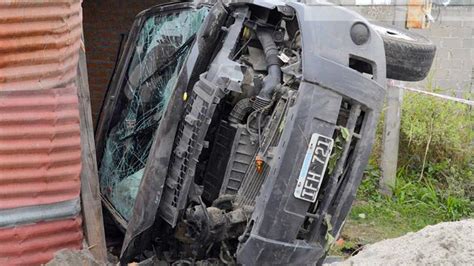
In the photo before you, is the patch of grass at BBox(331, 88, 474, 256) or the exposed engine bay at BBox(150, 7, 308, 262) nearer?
the exposed engine bay at BBox(150, 7, 308, 262)

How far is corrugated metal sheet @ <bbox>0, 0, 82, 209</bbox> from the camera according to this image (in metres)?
2.99

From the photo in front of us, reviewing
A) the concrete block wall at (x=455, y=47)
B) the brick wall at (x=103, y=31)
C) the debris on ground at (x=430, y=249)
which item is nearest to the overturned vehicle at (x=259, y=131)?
the debris on ground at (x=430, y=249)

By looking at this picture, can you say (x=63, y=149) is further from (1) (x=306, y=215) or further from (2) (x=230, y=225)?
(1) (x=306, y=215)

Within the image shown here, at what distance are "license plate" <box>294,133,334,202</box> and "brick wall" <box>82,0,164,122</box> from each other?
6.45 meters

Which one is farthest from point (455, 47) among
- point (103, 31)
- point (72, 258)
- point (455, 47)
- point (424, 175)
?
point (72, 258)

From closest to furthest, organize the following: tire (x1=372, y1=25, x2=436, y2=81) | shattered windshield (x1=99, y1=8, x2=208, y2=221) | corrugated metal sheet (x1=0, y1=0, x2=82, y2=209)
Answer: corrugated metal sheet (x1=0, y1=0, x2=82, y2=209) → tire (x1=372, y1=25, x2=436, y2=81) → shattered windshield (x1=99, y1=8, x2=208, y2=221)

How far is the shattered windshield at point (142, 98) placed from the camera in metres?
3.86

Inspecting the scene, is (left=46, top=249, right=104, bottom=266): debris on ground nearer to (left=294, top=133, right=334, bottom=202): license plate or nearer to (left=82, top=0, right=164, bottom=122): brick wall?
(left=294, top=133, right=334, bottom=202): license plate

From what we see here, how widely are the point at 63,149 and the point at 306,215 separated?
1.30 m

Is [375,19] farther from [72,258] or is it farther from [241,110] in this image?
[72,258]

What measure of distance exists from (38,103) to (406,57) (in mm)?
2023

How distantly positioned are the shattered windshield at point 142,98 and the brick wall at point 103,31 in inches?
179

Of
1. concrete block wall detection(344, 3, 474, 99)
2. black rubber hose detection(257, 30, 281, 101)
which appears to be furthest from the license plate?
concrete block wall detection(344, 3, 474, 99)

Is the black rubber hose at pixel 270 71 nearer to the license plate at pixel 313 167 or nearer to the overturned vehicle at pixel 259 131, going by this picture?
the overturned vehicle at pixel 259 131
